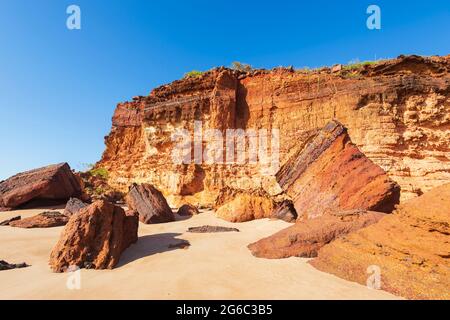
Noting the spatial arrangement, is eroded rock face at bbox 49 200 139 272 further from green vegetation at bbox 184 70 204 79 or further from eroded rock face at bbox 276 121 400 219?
green vegetation at bbox 184 70 204 79

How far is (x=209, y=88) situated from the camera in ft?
60.0

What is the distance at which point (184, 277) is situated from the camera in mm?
3523

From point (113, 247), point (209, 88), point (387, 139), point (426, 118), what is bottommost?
point (113, 247)

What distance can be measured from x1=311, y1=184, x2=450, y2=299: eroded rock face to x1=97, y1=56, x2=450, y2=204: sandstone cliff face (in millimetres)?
8176

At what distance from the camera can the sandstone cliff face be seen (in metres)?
14.3

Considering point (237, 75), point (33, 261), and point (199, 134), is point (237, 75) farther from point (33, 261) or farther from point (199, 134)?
point (33, 261)

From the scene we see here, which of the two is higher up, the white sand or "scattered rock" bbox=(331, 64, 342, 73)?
"scattered rock" bbox=(331, 64, 342, 73)

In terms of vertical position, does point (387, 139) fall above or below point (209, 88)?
below

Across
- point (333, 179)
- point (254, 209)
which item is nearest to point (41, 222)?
point (254, 209)

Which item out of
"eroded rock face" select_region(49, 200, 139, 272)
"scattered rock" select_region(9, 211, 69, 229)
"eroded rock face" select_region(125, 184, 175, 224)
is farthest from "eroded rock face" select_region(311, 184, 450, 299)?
"scattered rock" select_region(9, 211, 69, 229)

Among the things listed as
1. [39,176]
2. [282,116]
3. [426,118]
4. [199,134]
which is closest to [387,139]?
[426,118]

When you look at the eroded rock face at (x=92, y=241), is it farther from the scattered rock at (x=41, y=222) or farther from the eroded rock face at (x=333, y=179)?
the eroded rock face at (x=333, y=179)
